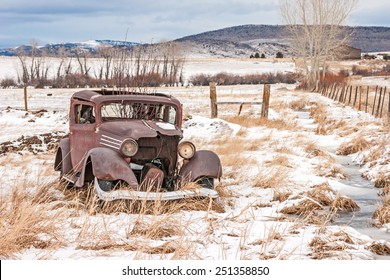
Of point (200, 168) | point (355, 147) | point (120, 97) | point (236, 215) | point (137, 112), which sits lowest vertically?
point (355, 147)

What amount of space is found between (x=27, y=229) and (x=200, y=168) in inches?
117

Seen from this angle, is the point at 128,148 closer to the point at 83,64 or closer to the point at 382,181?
A: the point at 382,181

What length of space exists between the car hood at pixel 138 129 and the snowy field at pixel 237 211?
1.01m

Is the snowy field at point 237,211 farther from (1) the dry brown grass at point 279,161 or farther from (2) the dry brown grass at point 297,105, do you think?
(2) the dry brown grass at point 297,105

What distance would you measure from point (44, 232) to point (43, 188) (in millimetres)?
2447

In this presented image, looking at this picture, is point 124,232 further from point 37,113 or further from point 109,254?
point 37,113

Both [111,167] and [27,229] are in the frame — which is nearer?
[27,229]

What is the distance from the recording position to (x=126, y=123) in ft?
25.9

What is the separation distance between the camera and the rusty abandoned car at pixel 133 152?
23.8 feet

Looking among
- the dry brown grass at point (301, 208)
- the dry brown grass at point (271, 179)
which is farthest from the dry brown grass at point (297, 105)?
the dry brown grass at point (301, 208)

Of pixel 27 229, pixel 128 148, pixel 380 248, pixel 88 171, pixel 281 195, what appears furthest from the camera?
pixel 281 195

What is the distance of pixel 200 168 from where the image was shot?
7.92 meters

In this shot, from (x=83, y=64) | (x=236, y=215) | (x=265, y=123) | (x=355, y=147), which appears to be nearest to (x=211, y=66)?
(x=83, y=64)

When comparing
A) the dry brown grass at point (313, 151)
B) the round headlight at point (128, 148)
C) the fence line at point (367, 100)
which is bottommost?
the fence line at point (367, 100)
